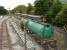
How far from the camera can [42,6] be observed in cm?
4278

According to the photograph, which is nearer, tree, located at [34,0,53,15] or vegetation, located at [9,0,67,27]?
vegetation, located at [9,0,67,27]

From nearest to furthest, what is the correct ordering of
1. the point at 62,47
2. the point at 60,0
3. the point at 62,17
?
1. the point at 62,47
2. the point at 62,17
3. the point at 60,0

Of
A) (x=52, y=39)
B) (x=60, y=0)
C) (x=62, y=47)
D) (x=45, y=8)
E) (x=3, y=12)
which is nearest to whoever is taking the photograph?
(x=62, y=47)

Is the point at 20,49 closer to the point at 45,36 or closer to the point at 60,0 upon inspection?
the point at 45,36

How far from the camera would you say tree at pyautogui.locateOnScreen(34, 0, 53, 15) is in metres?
41.9

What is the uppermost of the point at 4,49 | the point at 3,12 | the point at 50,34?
the point at 50,34

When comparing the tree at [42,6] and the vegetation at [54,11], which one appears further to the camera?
the tree at [42,6]

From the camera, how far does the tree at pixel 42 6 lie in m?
41.9

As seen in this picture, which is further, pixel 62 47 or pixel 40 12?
pixel 40 12

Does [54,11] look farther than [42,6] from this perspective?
No

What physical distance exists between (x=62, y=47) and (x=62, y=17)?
515 inches

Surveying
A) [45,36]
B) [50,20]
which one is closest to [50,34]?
[45,36]

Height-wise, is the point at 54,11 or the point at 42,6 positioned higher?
the point at 42,6

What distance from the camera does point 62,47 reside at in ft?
37.3
